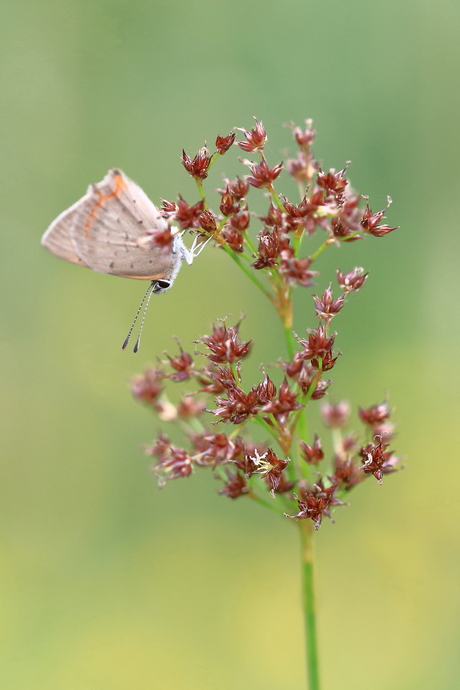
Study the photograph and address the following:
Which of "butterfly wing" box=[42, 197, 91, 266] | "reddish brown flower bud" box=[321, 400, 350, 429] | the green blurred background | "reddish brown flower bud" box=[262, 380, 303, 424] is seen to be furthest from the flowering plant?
the green blurred background

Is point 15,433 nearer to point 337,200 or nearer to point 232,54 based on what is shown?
point 232,54

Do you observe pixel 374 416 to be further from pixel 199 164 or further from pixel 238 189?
pixel 199 164

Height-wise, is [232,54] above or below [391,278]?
above

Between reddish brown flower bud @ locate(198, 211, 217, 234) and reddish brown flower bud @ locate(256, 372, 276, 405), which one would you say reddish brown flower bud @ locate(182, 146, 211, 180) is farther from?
reddish brown flower bud @ locate(256, 372, 276, 405)

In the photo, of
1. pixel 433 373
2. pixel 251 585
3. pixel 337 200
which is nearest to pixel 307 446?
pixel 337 200

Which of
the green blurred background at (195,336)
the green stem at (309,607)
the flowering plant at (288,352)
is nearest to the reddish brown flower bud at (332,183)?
the flowering plant at (288,352)

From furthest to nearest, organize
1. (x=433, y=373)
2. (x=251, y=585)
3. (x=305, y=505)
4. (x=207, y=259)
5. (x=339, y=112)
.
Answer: (x=207, y=259), (x=339, y=112), (x=433, y=373), (x=251, y=585), (x=305, y=505)

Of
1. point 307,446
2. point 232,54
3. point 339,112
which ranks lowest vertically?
point 307,446
